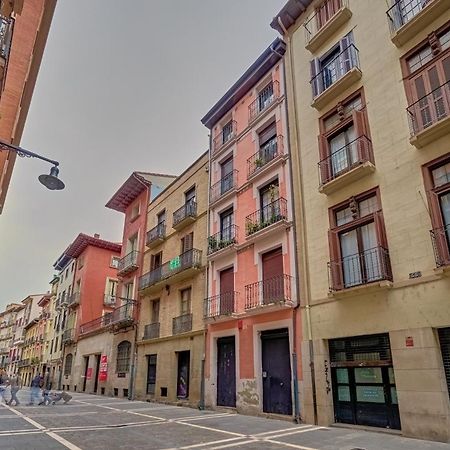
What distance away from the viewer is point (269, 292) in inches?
546

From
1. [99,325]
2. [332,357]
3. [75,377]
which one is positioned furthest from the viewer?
[75,377]

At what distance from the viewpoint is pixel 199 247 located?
18969 millimetres

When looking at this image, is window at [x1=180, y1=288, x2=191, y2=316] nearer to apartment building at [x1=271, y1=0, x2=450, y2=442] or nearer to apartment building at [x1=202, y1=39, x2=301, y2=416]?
apartment building at [x1=202, y1=39, x2=301, y2=416]

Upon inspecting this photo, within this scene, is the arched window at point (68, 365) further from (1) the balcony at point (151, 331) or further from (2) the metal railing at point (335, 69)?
(2) the metal railing at point (335, 69)

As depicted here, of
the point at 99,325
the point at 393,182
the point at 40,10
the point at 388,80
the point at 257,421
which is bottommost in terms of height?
the point at 257,421

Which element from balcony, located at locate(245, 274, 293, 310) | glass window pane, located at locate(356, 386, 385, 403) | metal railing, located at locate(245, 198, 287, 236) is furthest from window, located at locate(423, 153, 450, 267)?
metal railing, located at locate(245, 198, 287, 236)

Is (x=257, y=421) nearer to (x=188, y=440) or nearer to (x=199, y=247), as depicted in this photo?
(x=188, y=440)

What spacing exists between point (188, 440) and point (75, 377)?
84.7 ft

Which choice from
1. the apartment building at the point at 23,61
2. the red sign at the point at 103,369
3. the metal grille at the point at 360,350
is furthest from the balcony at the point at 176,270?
the apartment building at the point at 23,61

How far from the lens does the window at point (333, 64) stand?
12.9 m

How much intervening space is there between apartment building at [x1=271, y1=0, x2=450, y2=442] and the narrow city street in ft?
3.77

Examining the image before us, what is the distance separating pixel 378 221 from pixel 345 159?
9.05ft

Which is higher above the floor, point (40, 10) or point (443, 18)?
point (40, 10)

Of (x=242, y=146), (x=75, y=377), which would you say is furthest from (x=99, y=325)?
(x=242, y=146)
